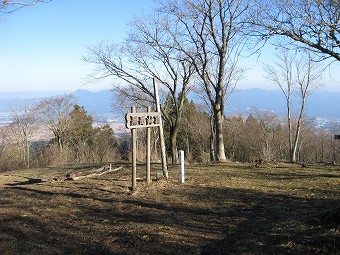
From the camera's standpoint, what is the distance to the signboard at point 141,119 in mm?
7309

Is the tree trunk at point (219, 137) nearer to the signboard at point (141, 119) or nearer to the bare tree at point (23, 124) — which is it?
the signboard at point (141, 119)

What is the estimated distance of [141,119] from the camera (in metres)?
7.73

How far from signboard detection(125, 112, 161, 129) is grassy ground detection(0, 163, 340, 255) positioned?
1530 mm

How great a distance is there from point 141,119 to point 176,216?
2.87 metres

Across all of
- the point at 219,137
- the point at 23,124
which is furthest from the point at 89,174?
the point at 23,124

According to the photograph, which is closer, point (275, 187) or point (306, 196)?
point (306, 196)

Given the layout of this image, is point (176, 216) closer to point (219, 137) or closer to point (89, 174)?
point (89, 174)

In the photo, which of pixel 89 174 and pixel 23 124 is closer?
pixel 89 174

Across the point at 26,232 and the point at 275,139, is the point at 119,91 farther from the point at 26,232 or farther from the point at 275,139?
the point at 275,139

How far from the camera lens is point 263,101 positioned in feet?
392

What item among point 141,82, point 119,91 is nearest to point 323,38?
point 141,82

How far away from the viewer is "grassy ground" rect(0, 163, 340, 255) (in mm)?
4047

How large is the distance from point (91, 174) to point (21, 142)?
3269 cm

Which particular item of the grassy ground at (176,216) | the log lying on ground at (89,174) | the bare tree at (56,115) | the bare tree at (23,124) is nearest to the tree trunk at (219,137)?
the log lying on ground at (89,174)
